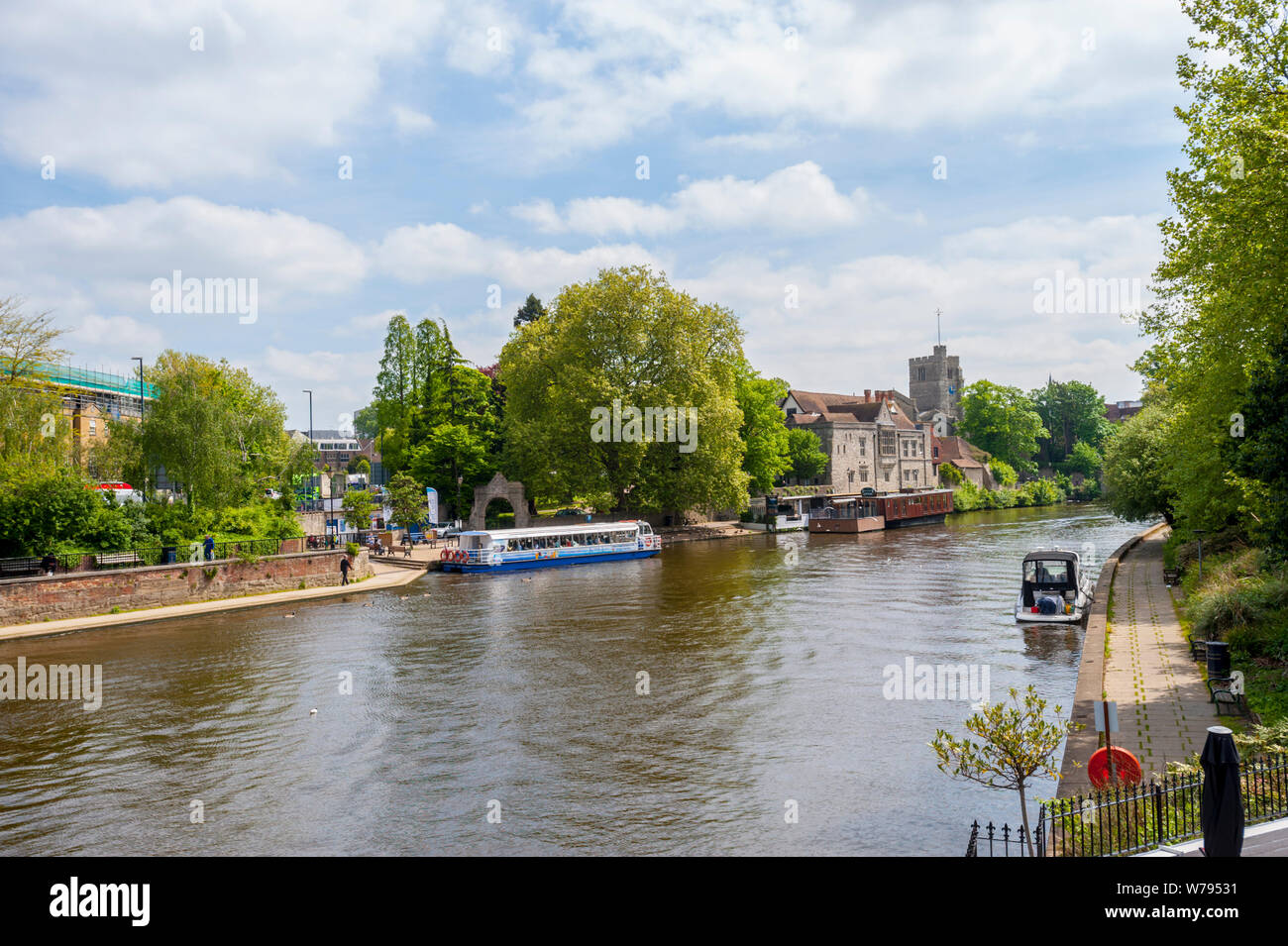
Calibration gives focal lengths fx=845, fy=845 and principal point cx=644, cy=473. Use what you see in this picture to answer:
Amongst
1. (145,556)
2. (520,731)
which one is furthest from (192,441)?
(520,731)

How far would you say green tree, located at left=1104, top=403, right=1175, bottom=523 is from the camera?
46.0 meters

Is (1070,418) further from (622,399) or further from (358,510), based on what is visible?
(358,510)

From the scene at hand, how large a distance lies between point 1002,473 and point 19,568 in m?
105

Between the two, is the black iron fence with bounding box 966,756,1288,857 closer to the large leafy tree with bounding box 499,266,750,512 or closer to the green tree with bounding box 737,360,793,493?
the large leafy tree with bounding box 499,266,750,512

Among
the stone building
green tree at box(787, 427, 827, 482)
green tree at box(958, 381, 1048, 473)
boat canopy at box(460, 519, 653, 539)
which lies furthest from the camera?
green tree at box(958, 381, 1048, 473)

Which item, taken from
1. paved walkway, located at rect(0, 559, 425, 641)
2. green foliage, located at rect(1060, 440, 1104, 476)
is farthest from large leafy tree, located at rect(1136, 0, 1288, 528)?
green foliage, located at rect(1060, 440, 1104, 476)

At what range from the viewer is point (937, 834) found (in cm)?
1159

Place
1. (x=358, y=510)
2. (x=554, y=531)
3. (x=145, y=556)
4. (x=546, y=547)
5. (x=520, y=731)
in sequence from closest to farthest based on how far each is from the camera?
1. (x=520, y=731)
2. (x=145, y=556)
3. (x=546, y=547)
4. (x=554, y=531)
5. (x=358, y=510)

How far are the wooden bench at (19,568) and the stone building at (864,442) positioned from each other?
72.8 m

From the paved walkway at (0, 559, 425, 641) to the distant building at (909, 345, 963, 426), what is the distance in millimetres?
120539

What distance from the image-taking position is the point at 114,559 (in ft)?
107
